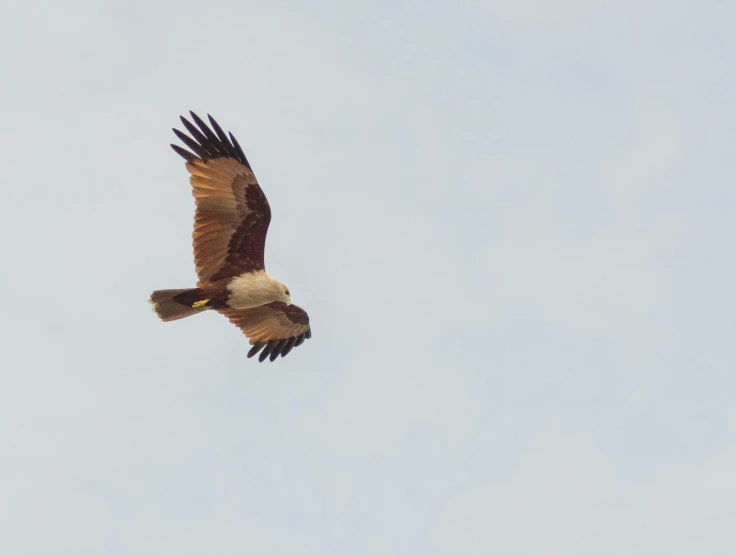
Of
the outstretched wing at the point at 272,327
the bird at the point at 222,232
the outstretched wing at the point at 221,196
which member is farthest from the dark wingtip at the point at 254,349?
the outstretched wing at the point at 221,196

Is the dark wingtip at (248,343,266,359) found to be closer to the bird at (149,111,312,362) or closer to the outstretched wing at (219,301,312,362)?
the outstretched wing at (219,301,312,362)

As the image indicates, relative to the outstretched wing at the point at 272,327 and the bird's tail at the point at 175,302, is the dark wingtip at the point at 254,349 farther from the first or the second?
the bird's tail at the point at 175,302

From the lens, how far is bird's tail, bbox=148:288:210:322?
75.3ft

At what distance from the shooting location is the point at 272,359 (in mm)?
25359

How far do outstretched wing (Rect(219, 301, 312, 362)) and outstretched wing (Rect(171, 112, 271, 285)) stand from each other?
1839 millimetres

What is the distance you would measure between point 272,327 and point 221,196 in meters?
3.13

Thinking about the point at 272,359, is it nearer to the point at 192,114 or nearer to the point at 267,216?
the point at 267,216

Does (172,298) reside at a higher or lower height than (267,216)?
lower

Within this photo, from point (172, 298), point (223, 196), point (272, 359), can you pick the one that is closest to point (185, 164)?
point (223, 196)

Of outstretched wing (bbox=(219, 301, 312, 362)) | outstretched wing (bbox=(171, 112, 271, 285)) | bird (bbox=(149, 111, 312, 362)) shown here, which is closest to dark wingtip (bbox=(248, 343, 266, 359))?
outstretched wing (bbox=(219, 301, 312, 362))

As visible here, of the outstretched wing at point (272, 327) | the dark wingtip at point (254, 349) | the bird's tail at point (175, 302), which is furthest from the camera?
the dark wingtip at point (254, 349)

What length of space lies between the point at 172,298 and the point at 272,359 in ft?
9.95

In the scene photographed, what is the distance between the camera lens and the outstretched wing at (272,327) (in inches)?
982

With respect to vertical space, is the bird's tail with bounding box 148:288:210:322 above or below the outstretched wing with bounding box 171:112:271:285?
below
